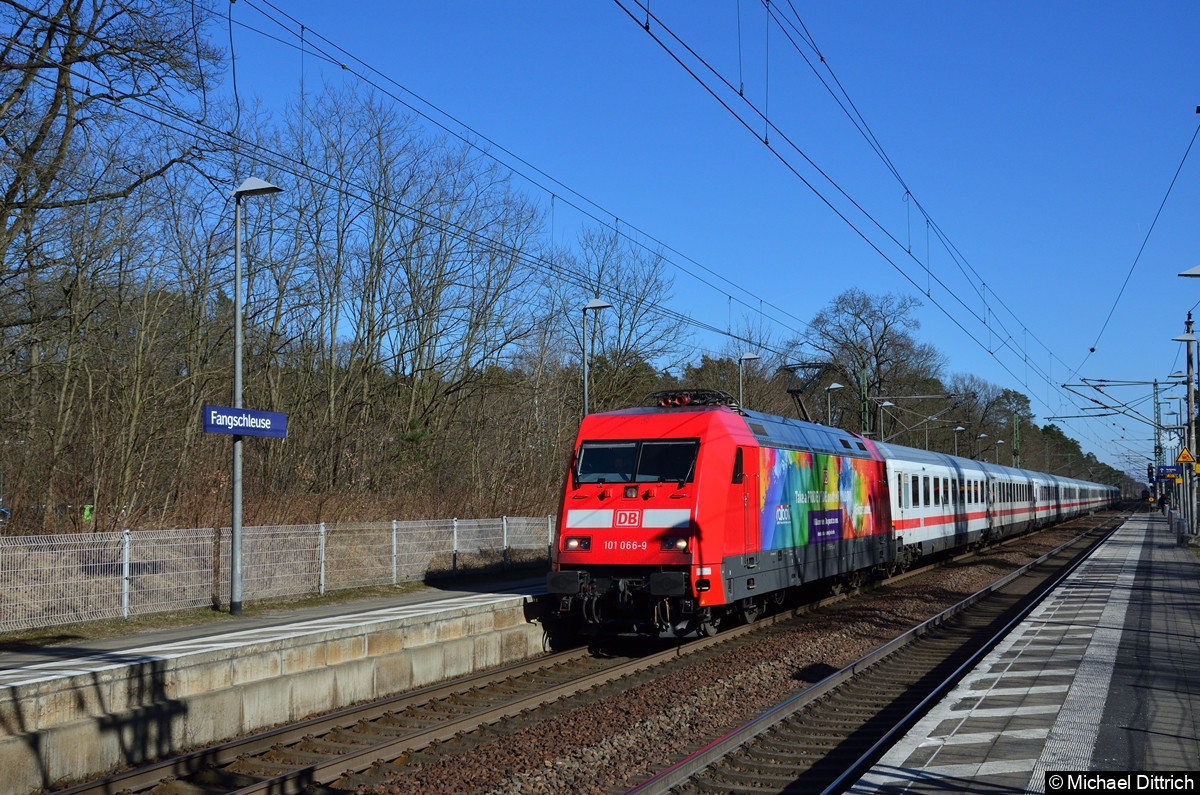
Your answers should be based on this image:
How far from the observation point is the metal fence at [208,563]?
Result: 12977mm

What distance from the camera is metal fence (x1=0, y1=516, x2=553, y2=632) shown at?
12977 mm

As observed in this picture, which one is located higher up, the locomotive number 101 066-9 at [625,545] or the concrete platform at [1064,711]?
the locomotive number 101 066-9 at [625,545]

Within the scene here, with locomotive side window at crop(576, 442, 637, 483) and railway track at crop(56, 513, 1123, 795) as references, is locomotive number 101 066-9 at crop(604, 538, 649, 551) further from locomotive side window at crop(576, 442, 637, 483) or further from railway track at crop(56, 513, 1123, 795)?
railway track at crop(56, 513, 1123, 795)

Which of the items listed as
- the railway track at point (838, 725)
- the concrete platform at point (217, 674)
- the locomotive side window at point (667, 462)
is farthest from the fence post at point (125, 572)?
the railway track at point (838, 725)

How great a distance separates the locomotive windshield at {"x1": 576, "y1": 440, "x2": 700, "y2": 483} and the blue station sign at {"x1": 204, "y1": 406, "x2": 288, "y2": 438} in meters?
4.68

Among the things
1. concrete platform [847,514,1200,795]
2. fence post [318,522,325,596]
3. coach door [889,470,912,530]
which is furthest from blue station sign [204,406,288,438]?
coach door [889,470,912,530]

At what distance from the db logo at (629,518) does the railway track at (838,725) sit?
10.9 ft

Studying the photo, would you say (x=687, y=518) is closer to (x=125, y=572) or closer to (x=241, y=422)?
(x=241, y=422)

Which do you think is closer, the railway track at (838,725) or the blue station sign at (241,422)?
the railway track at (838,725)

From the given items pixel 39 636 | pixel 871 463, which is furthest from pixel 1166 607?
pixel 39 636

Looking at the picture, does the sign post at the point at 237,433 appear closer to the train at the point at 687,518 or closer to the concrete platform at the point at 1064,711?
the train at the point at 687,518

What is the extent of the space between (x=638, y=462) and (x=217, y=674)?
634 cm

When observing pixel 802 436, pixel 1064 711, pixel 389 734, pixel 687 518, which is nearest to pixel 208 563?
pixel 389 734

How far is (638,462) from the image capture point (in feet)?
47.7
